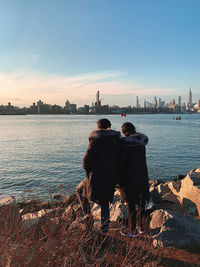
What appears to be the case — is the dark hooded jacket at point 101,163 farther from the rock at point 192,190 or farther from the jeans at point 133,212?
the rock at point 192,190

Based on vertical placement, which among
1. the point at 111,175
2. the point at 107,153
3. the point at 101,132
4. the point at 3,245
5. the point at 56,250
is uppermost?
the point at 101,132

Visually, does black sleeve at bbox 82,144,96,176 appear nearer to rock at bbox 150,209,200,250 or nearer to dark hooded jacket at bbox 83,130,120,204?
dark hooded jacket at bbox 83,130,120,204

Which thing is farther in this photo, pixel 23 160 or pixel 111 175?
pixel 23 160

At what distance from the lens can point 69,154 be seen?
23719 mm

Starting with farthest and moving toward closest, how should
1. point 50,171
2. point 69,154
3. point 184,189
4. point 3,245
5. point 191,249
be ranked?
point 69,154 < point 50,171 < point 184,189 < point 191,249 < point 3,245

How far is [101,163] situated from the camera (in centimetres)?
388

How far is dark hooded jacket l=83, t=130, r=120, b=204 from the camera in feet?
12.5

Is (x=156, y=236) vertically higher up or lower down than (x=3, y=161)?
higher up

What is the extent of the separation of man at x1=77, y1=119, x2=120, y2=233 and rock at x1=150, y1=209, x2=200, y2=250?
131cm

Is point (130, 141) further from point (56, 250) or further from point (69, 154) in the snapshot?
point (69, 154)

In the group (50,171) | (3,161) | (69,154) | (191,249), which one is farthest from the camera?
(69,154)

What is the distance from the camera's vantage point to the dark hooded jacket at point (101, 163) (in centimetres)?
381

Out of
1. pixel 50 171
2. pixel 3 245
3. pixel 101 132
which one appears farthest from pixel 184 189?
pixel 50 171

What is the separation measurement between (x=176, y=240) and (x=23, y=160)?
1928 centimetres
